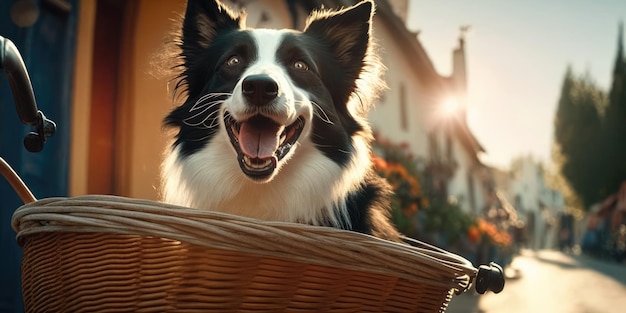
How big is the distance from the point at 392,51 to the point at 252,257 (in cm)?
1090

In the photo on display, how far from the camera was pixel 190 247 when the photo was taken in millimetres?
1065

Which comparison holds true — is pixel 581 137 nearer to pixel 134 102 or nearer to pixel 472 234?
pixel 472 234

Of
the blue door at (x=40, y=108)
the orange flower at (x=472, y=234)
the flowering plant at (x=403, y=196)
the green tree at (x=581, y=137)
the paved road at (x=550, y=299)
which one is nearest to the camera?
the blue door at (x=40, y=108)

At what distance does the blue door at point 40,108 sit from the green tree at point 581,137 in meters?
30.4

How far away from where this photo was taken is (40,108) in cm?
327

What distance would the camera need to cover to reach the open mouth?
5.87ft

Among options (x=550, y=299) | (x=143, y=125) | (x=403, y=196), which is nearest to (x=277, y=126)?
(x=143, y=125)

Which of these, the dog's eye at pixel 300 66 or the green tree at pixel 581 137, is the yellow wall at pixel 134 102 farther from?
the green tree at pixel 581 137

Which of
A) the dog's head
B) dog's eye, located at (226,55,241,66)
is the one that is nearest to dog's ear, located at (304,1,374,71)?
the dog's head

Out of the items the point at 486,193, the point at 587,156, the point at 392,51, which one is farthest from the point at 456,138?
the point at 587,156

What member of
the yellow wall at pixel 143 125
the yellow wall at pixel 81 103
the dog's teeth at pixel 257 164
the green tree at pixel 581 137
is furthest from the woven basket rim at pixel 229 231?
the green tree at pixel 581 137

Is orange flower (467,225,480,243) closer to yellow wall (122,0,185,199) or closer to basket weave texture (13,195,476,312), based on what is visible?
yellow wall (122,0,185,199)

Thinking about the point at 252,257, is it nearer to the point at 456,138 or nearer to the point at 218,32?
the point at 218,32

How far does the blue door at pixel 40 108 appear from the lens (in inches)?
116
